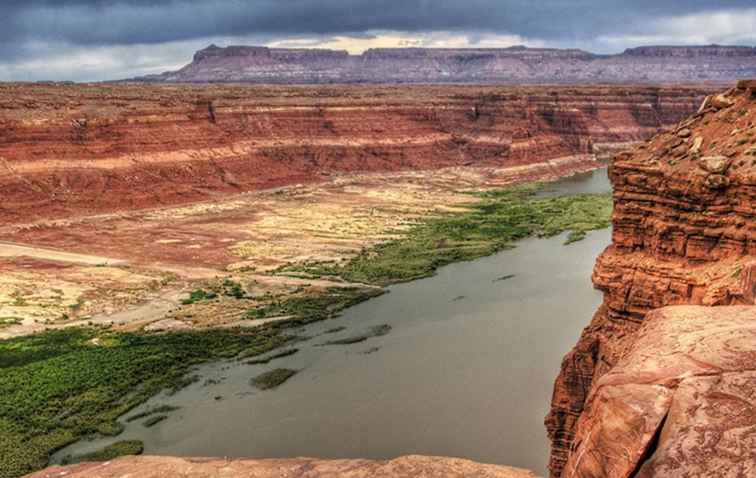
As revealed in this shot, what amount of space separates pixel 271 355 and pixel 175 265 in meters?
18.3

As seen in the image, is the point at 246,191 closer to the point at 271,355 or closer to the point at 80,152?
the point at 80,152

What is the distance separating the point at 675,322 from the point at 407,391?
16.4 meters

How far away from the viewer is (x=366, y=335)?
3147cm

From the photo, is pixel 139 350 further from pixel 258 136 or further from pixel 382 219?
pixel 258 136

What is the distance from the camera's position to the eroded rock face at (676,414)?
6430 millimetres

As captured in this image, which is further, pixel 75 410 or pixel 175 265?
pixel 175 265

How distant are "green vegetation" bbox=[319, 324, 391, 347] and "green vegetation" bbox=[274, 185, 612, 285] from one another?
8197 mm

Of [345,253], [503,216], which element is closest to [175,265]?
[345,253]

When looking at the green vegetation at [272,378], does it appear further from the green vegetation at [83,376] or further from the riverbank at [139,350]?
the green vegetation at [83,376]

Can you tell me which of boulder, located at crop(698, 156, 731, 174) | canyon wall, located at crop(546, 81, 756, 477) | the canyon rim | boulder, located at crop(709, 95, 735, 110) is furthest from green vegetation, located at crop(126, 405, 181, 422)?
boulder, located at crop(709, 95, 735, 110)

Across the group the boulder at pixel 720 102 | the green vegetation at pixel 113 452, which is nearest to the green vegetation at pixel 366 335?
the green vegetation at pixel 113 452

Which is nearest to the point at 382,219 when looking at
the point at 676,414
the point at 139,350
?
the point at 139,350

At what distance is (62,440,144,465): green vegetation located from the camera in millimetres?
21116

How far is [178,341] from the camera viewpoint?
102 feet
